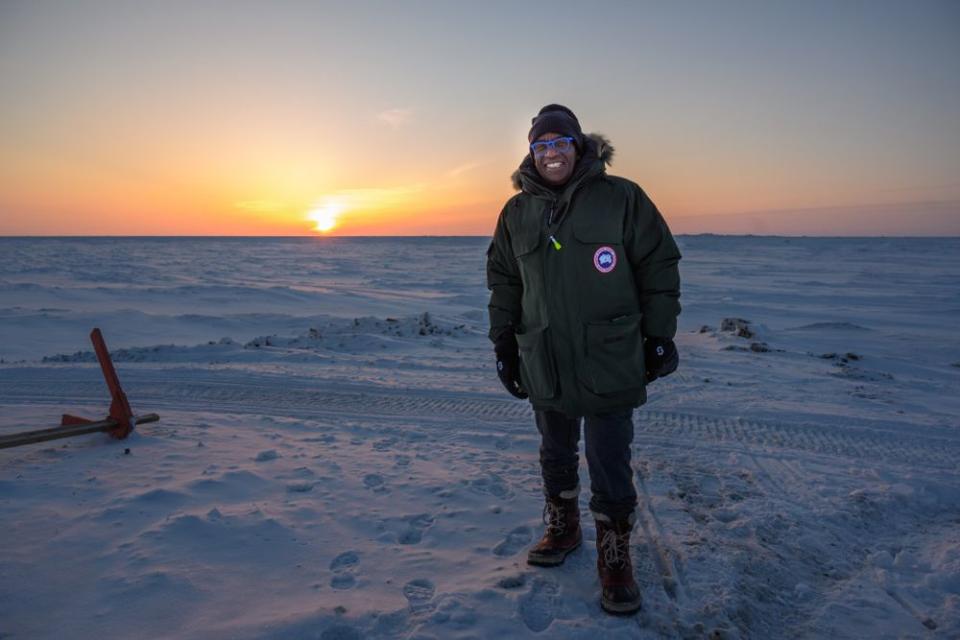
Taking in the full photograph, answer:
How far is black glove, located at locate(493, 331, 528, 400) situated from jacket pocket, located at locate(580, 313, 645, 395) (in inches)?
20.1

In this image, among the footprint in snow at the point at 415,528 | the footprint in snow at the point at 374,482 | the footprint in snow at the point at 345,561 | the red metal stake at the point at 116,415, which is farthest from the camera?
the red metal stake at the point at 116,415

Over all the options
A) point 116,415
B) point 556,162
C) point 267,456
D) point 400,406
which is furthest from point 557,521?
point 116,415

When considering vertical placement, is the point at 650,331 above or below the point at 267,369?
above

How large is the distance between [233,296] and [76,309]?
13.9 feet

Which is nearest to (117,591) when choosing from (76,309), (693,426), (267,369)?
(693,426)

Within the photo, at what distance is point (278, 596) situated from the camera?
260 cm

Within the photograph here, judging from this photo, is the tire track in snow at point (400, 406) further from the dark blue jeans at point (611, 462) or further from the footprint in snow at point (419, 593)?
the footprint in snow at point (419, 593)

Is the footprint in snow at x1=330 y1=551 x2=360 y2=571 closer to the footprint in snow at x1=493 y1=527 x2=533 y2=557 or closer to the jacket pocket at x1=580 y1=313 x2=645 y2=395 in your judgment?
the footprint in snow at x1=493 y1=527 x2=533 y2=557

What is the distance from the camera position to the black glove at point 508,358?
9.43 feet

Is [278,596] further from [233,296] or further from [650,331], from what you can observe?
[233,296]

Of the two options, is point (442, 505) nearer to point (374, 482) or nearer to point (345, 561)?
point (374, 482)

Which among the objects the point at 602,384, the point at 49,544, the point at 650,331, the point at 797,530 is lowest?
the point at 797,530

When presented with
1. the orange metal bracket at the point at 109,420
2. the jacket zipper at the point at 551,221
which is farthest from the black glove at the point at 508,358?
the orange metal bracket at the point at 109,420

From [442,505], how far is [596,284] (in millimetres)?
1936
